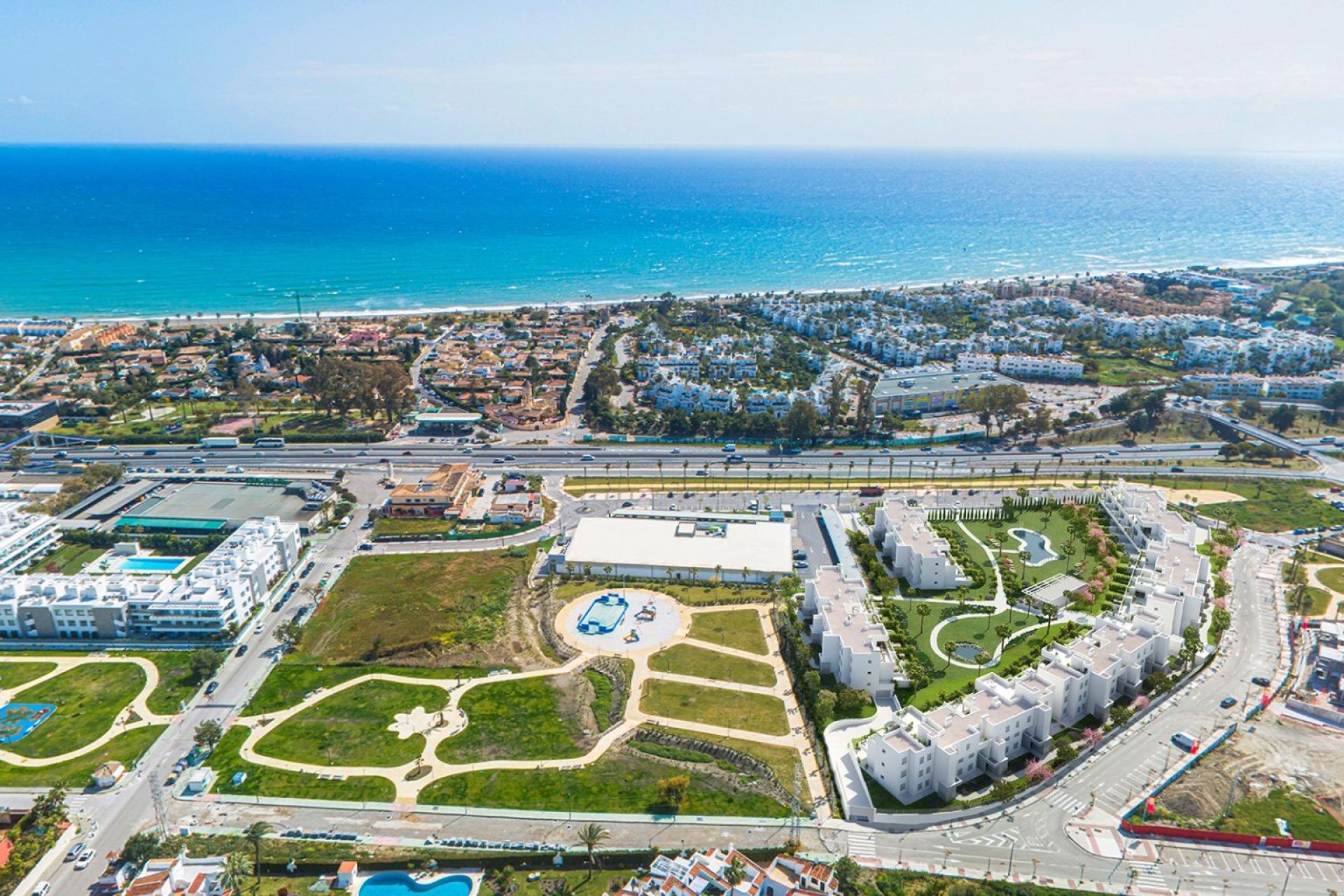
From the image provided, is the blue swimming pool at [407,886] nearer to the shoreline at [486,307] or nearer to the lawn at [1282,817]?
the lawn at [1282,817]

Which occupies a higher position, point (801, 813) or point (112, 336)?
point (112, 336)

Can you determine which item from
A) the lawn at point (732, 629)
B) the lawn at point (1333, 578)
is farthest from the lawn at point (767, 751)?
the lawn at point (1333, 578)

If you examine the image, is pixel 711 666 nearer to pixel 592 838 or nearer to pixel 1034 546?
pixel 592 838

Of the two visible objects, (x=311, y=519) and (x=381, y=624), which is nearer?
(x=381, y=624)

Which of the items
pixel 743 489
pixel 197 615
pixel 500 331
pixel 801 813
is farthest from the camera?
pixel 500 331

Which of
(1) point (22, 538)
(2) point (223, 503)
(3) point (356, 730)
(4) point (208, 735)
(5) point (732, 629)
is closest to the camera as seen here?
(4) point (208, 735)

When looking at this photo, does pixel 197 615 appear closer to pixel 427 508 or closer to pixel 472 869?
pixel 427 508

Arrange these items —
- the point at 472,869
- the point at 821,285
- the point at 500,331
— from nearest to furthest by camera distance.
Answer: the point at 472,869 → the point at 500,331 → the point at 821,285

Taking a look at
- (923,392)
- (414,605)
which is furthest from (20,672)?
(923,392)

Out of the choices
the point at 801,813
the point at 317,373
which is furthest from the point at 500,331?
the point at 801,813
